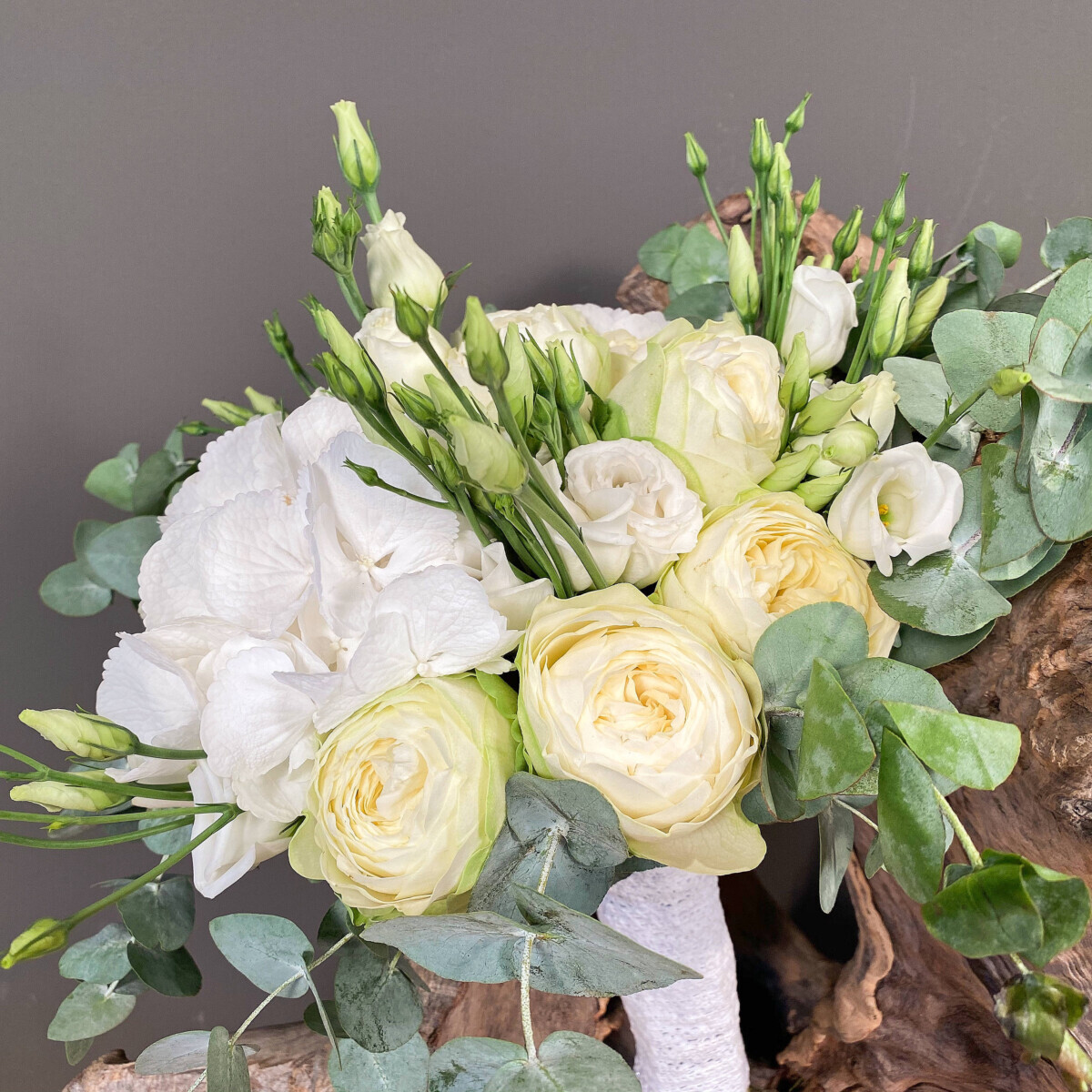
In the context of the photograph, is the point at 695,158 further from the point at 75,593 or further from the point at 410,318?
the point at 75,593

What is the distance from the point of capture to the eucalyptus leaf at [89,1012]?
0.59 m

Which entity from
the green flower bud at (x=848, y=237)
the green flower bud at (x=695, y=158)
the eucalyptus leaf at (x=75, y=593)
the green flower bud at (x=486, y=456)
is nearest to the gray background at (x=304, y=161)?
the eucalyptus leaf at (x=75, y=593)

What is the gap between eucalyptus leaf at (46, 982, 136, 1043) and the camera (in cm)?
59

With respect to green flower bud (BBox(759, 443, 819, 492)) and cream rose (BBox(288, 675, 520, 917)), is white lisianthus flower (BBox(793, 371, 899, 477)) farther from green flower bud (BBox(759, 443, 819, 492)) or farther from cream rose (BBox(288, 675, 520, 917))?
cream rose (BBox(288, 675, 520, 917))

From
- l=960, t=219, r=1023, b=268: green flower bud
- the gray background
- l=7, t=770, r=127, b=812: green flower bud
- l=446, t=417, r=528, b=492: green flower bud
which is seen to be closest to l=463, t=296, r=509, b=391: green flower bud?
l=446, t=417, r=528, b=492: green flower bud

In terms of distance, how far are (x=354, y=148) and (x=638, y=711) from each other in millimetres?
309

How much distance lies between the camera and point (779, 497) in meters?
0.45

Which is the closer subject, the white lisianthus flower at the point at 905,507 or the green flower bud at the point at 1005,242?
the white lisianthus flower at the point at 905,507

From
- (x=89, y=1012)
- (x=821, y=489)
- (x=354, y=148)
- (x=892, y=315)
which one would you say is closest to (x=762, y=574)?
(x=821, y=489)

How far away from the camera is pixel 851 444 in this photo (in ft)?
1.40

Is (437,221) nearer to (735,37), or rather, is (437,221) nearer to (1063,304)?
(735,37)

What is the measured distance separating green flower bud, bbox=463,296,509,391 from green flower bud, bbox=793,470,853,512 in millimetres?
200

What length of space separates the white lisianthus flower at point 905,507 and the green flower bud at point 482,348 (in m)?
0.21

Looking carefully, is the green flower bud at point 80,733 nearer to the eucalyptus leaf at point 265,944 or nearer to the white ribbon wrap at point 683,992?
the eucalyptus leaf at point 265,944
